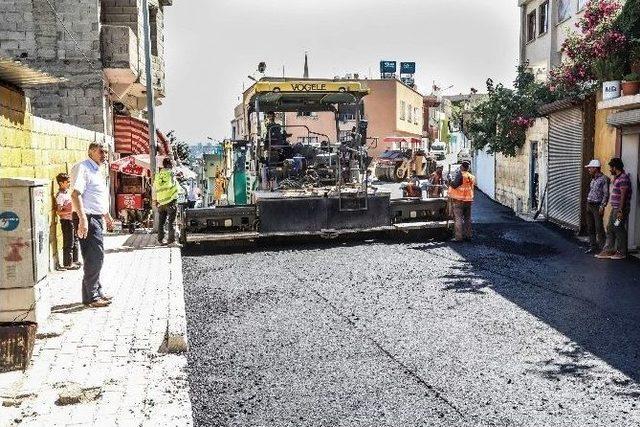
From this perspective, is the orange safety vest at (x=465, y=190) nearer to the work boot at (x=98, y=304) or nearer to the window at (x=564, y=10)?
the work boot at (x=98, y=304)

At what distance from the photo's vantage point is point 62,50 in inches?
665

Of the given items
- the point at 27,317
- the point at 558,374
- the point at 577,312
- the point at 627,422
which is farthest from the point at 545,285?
the point at 27,317

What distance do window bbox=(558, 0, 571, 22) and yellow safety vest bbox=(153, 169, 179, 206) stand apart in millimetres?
16471

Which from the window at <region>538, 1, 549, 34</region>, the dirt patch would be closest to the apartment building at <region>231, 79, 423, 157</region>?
the window at <region>538, 1, 549, 34</region>

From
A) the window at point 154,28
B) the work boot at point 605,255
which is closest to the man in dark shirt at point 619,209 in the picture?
the work boot at point 605,255

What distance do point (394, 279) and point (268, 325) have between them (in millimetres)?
2891

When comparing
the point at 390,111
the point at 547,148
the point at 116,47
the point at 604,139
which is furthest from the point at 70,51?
the point at 390,111

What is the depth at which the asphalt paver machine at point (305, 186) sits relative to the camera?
1202 centimetres

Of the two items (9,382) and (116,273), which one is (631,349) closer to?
(9,382)

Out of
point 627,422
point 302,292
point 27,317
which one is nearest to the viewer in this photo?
point 627,422

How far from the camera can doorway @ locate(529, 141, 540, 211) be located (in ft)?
61.1

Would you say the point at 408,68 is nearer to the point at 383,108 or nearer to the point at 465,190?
the point at 383,108

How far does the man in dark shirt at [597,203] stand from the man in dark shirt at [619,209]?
295mm

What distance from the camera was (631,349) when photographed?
5824mm
